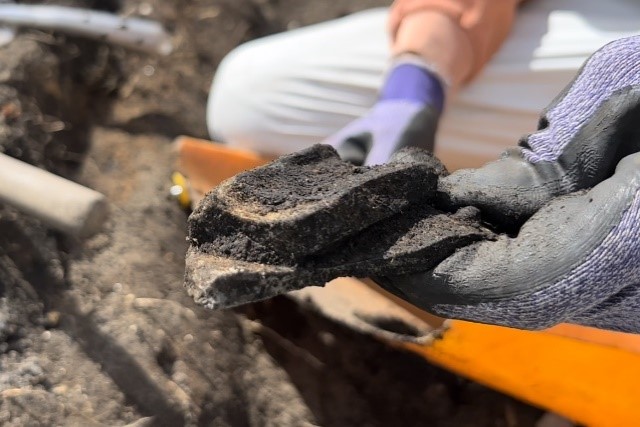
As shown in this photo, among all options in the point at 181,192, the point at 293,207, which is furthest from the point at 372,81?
the point at 293,207

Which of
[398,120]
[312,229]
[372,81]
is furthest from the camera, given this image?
[372,81]

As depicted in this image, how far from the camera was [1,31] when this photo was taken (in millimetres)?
1141

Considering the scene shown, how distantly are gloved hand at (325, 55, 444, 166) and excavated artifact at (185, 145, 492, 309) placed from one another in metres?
0.32

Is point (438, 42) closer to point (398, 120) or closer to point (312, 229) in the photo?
point (398, 120)

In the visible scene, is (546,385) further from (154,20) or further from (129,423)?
(154,20)

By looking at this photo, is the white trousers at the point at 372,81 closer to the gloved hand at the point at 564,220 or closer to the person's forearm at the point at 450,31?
the person's forearm at the point at 450,31

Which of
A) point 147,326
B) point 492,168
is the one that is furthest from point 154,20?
point 492,168

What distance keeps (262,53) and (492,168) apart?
74 centimetres

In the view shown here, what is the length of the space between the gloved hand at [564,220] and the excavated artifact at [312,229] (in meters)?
0.03

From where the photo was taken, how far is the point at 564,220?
0.46m

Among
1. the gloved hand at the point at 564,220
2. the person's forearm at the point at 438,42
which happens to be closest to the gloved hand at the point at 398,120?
the person's forearm at the point at 438,42

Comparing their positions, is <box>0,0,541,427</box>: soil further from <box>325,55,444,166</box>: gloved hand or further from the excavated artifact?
the excavated artifact

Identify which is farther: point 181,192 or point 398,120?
point 181,192

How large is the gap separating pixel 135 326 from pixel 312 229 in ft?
1.78
